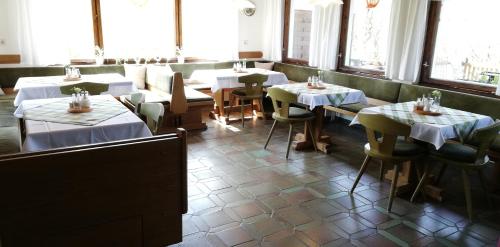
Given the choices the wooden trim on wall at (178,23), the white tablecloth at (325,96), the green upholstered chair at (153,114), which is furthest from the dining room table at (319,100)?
the wooden trim on wall at (178,23)

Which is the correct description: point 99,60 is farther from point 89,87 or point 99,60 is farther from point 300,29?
point 300,29

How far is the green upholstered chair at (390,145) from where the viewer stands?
119 inches

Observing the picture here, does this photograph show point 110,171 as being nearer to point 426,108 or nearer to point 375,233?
point 375,233

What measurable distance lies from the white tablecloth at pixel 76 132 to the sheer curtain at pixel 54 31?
3.49 m

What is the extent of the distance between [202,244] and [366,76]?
13.5 feet

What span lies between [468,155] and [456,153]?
3.6 inches

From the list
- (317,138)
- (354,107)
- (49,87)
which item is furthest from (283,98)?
(49,87)

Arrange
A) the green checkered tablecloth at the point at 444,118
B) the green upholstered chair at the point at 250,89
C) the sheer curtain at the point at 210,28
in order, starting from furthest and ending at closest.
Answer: the sheer curtain at the point at 210,28 < the green upholstered chair at the point at 250,89 < the green checkered tablecloth at the point at 444,118

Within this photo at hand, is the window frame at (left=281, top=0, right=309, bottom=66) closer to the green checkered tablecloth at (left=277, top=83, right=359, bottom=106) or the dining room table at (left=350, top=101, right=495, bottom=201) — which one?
the green checkered tablecloth at (left=277, top=83, right=359, bottom=106)

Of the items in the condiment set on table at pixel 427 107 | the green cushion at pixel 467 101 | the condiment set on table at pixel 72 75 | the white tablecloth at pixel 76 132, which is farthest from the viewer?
the condiment set on table at pixel 72 75

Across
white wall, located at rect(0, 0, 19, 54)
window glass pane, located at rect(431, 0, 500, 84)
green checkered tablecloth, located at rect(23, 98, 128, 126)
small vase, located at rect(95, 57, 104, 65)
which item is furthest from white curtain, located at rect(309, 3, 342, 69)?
white wall, located at rect(0, 0, 19, 54)

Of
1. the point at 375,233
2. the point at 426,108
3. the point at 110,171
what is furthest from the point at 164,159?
the point at 426,108

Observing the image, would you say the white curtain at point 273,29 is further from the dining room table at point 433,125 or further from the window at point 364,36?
the dining room table at point 433,125

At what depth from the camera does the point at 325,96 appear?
4379 millimetres
